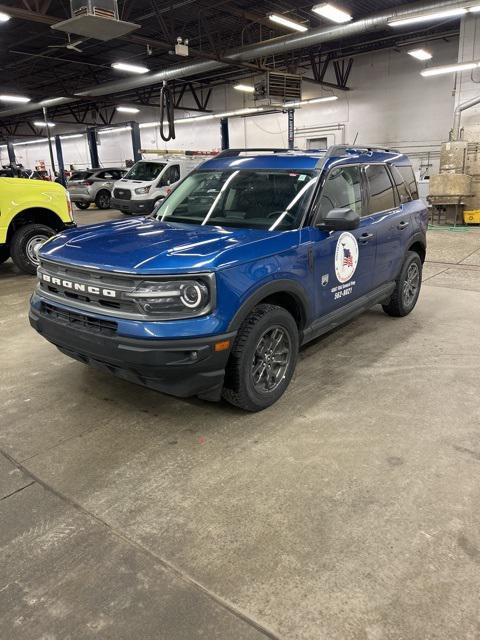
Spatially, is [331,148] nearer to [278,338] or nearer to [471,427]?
[278,338]

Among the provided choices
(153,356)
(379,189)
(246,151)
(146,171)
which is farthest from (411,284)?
(146,171)

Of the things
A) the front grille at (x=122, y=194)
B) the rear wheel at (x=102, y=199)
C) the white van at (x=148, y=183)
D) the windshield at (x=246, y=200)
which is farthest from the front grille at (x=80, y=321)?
the rear wheel at (x=102, y=199)

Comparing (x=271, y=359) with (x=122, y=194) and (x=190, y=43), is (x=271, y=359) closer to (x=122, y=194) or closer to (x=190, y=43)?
(x=122, y=194)

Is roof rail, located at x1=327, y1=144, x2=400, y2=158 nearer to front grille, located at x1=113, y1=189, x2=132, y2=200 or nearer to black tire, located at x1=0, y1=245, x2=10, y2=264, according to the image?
black tire, located at x1=0, y1=245, x2=10, y2=264

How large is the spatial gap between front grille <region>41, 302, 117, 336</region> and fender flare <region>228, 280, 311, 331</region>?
2.40 ft

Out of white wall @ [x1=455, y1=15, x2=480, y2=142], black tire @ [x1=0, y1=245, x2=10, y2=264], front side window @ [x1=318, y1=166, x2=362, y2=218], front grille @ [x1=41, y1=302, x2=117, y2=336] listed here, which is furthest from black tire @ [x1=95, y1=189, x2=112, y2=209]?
front grille @ [x1=41, y1=302, x2=117, y2=336]

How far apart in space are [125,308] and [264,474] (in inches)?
49.5

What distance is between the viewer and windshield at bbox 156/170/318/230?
3.54m

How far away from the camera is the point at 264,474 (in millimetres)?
2648

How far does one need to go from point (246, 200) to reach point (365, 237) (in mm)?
1144

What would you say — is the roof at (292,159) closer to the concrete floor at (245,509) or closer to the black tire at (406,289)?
the black tire at (406,289)

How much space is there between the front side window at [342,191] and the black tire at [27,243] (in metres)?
5.64

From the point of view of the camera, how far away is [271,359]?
333cm

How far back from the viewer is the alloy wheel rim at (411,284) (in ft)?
17.3
